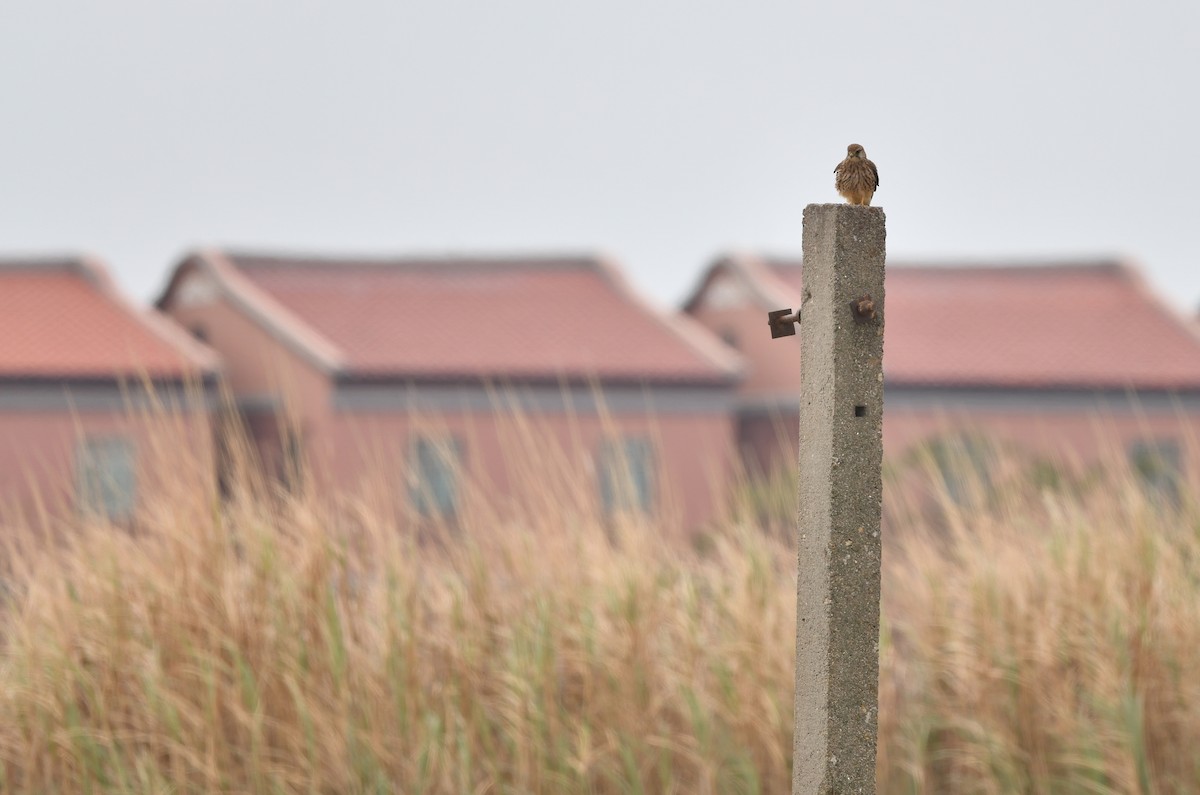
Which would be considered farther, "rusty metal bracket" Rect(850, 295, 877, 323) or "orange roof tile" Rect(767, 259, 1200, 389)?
"orange roof tile" Rect(767, 259, 1200, 389)

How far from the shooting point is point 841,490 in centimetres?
224

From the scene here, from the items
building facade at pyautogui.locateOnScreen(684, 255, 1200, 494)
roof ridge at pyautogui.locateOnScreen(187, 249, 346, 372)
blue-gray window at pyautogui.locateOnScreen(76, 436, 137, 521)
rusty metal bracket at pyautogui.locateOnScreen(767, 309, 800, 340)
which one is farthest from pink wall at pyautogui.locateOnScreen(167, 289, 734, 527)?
rusty metal bracket at pyautogui.locateOnScreen(767, 309, 800, 340)

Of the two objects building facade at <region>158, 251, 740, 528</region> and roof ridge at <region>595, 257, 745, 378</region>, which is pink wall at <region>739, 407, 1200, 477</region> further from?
roof ridge at <region>595, 257, 745, 378</region>

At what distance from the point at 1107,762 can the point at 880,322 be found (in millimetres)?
2675

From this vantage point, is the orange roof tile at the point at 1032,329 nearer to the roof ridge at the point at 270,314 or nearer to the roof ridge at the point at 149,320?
the roof ridge at the point at 270,314

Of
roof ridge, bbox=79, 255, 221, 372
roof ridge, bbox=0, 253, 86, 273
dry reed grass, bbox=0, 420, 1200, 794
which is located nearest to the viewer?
dry reed grass, bbox=0, 420, 1200, 794

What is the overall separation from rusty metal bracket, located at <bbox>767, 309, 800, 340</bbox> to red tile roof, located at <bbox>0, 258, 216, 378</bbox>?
38.8 ft

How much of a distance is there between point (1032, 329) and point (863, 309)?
629 inches

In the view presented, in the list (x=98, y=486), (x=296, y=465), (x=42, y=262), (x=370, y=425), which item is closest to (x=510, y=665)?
(x=296, y=465)

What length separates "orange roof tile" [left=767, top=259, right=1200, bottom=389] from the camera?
1639cm

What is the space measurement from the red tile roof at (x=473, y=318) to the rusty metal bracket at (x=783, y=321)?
39.5 feet

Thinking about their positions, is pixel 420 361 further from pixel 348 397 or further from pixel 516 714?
pixel 516 714

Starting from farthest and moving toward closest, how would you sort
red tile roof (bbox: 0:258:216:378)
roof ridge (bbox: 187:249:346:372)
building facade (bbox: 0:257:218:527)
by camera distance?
roof ridge (bbox: 187:249:346:372), red tile roof (bbox: 0:258:216:378), building facade (bbox: 0:257:218:527)

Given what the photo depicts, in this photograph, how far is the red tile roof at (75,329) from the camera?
13.8m
